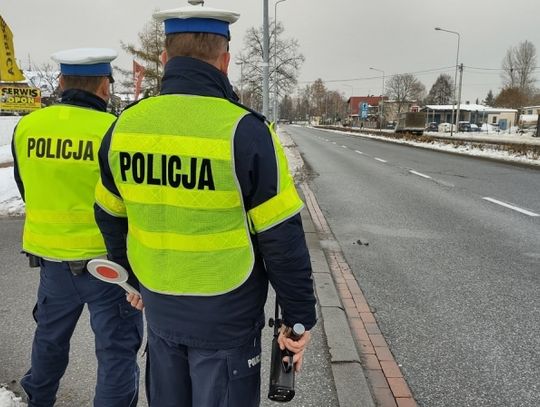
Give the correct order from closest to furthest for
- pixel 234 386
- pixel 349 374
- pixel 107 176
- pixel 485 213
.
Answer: pixel 234 386, pixel 107 176, pixel 349 374, pixel 485 213

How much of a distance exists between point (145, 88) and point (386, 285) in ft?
125

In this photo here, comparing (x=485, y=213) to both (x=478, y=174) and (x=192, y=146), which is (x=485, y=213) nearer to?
(x=478, y=174)

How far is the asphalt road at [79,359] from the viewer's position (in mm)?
3072

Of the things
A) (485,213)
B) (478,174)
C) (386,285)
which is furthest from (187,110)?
(478,174)

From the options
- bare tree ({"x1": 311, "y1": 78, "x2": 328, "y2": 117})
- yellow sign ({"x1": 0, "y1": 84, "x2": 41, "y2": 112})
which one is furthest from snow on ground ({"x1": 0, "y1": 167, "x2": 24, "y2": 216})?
bare tree ({"x1": 311, "y1": 78, "x2": 328, "y2": 117})

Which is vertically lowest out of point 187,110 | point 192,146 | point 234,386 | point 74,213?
point 234,386

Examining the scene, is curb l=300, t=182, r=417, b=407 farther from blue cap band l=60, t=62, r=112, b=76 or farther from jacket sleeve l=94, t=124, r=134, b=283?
blue cap band l=60, t=62, r=112, b=76

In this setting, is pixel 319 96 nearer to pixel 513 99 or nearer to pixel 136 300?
pixel 513 99

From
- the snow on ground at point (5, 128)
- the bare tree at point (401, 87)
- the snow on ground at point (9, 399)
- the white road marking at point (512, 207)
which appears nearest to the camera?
the snow on ground at point (9, 399)

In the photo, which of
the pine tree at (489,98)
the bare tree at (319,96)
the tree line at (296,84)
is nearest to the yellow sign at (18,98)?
the tree line at (296,84)

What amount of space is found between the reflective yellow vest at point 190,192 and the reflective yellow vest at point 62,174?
650 millimetres

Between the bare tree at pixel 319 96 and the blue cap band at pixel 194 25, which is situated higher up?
the bare tree at pixel 319 96

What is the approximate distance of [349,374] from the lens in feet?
10.8

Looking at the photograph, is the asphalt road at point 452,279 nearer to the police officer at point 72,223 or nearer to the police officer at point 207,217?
the police officer at point 207,217
